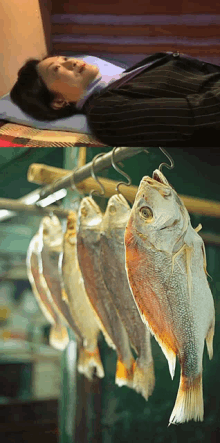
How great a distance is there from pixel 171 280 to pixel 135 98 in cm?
35

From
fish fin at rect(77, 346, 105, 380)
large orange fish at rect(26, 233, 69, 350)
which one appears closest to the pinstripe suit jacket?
fish fin at rect(77, 346, 105, 380)

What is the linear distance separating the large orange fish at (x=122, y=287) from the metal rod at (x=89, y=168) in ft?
0.42

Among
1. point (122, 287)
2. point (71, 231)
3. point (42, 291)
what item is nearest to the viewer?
point (122, 287)

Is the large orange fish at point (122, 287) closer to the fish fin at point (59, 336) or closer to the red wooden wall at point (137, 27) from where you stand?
the red wooden wall at point (137, 27)

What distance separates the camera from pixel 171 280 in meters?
1.01

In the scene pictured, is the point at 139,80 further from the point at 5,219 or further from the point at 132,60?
the point at 5,219

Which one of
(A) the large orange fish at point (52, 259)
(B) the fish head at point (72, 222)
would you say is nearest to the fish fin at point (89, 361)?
(A) the large orange fish at point (52, 259)

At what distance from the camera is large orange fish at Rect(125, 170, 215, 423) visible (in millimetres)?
1003

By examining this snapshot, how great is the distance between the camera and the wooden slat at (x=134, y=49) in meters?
0.88

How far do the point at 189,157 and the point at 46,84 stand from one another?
33 cm

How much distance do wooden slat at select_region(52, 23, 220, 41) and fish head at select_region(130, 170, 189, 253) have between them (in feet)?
0.94

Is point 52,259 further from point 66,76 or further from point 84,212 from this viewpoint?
point 66,76

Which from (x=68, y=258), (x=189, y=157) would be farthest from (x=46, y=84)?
(x=68, y=258)

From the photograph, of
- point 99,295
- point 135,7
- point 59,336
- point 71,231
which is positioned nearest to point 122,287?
point 99,295
